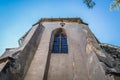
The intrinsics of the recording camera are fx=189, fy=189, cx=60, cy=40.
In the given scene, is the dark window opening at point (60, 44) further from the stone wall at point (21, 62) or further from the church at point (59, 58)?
the stone wall at point (21, 62)

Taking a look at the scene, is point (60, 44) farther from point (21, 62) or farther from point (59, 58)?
point (21, 62)

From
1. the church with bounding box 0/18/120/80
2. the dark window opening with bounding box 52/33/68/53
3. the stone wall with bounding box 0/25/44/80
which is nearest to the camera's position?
the stone wall with bounding box 0/25/44/80

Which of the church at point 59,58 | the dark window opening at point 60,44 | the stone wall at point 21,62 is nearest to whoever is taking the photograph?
the stone wall at point 21,62

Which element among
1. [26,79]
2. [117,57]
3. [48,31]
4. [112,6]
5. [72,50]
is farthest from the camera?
[48,31]

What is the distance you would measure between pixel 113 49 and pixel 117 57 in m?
1.50

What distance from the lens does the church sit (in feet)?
25.7

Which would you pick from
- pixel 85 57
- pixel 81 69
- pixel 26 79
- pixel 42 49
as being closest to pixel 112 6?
pixel 85 57

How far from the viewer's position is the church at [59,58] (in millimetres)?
7820

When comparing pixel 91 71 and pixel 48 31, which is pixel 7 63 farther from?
pixel 48 31

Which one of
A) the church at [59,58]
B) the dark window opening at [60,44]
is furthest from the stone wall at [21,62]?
the dark window opening at [60,44]

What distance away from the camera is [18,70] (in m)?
8.41

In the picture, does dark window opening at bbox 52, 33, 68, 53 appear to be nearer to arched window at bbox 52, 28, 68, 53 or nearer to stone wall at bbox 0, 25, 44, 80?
arched window at bbox 52, 28, 68, 53

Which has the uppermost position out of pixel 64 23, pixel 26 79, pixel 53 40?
pixel 64 23

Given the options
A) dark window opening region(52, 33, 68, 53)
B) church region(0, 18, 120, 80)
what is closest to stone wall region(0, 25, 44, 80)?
church region(0, 18, 120, 80)
